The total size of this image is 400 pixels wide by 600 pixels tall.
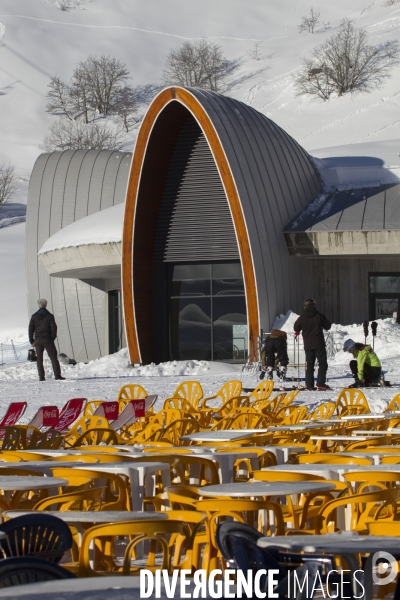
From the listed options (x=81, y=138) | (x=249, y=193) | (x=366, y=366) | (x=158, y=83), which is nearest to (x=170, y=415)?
(x=366, y=366)

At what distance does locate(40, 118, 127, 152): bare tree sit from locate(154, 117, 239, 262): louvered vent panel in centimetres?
5265

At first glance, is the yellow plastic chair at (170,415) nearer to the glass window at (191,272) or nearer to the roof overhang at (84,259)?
the glass window at (191,272)

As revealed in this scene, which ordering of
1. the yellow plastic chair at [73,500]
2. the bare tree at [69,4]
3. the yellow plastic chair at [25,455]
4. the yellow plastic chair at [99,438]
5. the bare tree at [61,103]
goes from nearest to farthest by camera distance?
1. the yellow plastic chair at [73,500]
2. the yellow plastic chair at [25,455]
3. the yellow plastic chair at [99,438]
4. the bare tree at [61,103]
5. the bare tree at [69,4]

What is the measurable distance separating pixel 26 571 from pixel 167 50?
10545cm

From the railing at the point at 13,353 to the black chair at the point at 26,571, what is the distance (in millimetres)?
35339

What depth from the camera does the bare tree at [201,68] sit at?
88250mm

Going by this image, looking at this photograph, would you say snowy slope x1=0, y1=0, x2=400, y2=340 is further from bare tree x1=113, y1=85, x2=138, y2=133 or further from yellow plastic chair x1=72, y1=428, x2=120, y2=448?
yellow plastic chair x1=72, y1=428, x2=120, y2=448

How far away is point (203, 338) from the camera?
25656mm

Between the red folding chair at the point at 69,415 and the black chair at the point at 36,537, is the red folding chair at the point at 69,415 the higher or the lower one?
the lower one

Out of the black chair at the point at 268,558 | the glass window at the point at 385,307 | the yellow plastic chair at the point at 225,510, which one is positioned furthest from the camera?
the glass window at the point at 385,307

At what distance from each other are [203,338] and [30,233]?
38.0 ft

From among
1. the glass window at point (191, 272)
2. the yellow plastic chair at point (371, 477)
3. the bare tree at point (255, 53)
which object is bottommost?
the yellow plastic chair at point (371, 477)

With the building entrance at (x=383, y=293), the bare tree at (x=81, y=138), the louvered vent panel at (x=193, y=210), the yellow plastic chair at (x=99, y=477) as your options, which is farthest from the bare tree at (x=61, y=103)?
the yellow plastic chair at (x=99, y=477)

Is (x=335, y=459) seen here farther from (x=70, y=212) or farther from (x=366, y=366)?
(x=70, y=212)
